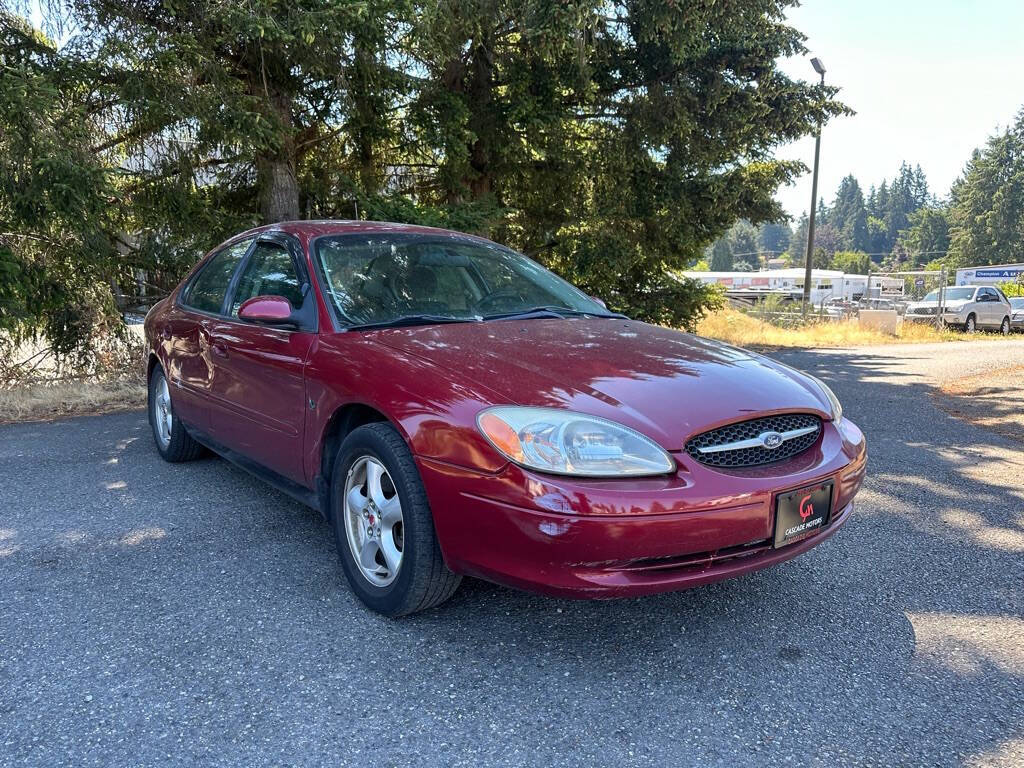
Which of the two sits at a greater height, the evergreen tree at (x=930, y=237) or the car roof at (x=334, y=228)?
the evergreen tree at (x=930, y=237)

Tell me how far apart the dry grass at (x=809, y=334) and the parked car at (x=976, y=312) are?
223cm

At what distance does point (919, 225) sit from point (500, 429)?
121524 mm

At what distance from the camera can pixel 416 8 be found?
696cm

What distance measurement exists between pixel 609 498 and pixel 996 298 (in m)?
27.4

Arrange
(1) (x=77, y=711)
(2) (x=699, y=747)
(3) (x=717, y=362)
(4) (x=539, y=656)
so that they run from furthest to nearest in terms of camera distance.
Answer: (3) (x=717, y=362)
(4) (x=539, y=656)
(1) (x=77, y=711)
(2) (x=699, y=747)

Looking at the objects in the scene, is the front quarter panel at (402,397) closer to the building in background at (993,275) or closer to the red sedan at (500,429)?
the red sedan at (500,429)

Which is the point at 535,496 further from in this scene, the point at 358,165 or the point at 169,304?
the point at 358,165

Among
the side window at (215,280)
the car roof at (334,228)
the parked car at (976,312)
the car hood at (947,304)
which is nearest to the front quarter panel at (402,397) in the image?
the car roof at (334,228)

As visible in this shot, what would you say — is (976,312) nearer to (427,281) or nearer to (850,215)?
(427,281)

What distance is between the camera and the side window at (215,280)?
14.0ft

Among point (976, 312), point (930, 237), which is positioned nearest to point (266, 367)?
point (976, 312)

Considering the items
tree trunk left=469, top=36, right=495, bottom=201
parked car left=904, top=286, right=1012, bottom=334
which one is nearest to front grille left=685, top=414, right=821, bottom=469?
tree trunk left=469, top=36, right=495, bottom=201

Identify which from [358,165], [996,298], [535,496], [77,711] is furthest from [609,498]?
[996,298]

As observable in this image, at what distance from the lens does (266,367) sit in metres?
3.50
